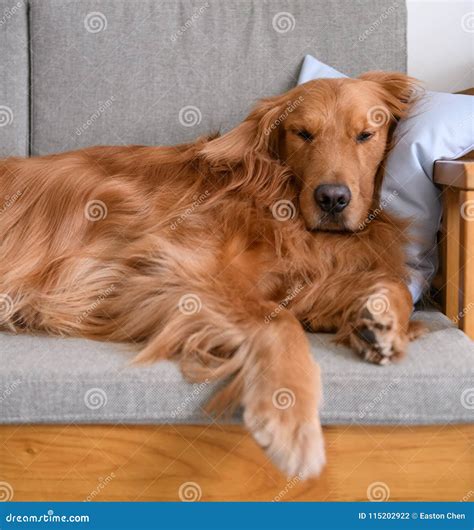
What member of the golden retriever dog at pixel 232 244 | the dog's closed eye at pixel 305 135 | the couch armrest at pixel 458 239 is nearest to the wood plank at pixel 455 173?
the couch armrest at pixel 458 239

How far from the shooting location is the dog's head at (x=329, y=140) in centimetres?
183

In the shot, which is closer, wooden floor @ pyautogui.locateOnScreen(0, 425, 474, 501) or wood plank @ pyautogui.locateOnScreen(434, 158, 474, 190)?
wooden floor @ pyautogui.locateOnScreen(0, 425, 474, 501)

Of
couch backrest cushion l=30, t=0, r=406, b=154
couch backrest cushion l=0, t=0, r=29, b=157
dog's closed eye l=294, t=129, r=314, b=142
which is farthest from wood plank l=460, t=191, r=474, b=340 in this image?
couch backrest cushion l=0, t=0, r=29, b=157

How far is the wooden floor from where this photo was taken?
5.09 feet

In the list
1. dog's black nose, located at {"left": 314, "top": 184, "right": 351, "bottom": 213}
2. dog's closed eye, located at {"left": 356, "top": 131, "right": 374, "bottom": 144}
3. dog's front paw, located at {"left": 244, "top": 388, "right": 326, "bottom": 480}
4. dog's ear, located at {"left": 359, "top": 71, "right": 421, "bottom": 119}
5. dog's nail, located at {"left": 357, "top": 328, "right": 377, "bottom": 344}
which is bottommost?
dog's front paw, located at {"left": 244, "top": 388, "right": 326, "bottom": 480}

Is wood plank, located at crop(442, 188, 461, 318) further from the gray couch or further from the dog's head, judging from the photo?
the gray couch

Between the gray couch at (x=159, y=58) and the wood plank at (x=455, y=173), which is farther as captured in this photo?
the gray couch at (x=159, y=58)

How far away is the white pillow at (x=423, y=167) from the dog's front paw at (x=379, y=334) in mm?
312

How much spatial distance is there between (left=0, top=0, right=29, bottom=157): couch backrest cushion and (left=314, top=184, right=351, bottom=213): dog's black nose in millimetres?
1208

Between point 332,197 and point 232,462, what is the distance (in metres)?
0.70

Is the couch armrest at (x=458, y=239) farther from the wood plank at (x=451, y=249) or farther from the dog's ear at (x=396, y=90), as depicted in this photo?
the dog's ear at (x=396, y=90)

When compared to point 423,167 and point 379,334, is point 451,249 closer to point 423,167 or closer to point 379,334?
point 423,167

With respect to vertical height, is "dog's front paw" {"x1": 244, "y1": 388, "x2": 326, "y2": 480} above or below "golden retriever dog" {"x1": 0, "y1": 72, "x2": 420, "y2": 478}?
below

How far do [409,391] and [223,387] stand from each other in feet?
1.31
